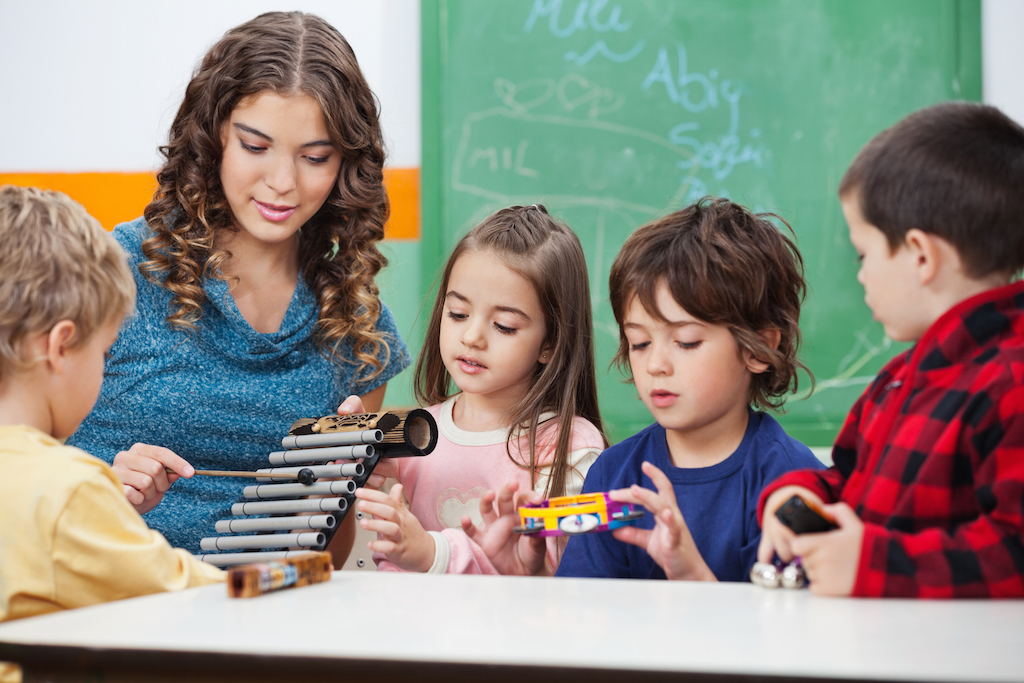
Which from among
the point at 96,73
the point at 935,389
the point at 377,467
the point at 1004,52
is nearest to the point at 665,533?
the point at 935,389

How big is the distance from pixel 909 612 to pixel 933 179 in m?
0.50

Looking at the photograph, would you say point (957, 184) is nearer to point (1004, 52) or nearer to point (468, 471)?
point (468, 471)

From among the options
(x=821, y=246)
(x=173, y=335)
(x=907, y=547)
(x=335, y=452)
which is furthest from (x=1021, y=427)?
(x=821, y=246)

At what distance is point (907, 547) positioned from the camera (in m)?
0.88

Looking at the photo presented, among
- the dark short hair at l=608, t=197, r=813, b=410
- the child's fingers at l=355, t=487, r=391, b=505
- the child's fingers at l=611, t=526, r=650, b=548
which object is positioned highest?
the dark short hair at l=608, t=197, r=813, b=410

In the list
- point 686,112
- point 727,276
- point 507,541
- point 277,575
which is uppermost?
point 686,112

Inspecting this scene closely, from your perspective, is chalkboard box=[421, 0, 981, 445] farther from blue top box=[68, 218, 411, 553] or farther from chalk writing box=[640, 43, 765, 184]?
blue top box=[68, 218, 411, 553]

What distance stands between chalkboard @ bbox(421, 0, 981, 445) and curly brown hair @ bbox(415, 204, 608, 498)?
93 centimetres

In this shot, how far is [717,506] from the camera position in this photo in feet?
4.40

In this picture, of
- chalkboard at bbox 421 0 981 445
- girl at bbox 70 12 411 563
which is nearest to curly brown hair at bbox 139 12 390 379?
girl at bbox 70 12 411 563

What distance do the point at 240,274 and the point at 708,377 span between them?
104 centimetres

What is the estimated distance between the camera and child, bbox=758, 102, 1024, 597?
0.87 m

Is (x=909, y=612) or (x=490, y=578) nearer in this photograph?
(x=909, y=612)

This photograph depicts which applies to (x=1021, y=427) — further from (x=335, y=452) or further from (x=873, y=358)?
(x=873, y=358)
